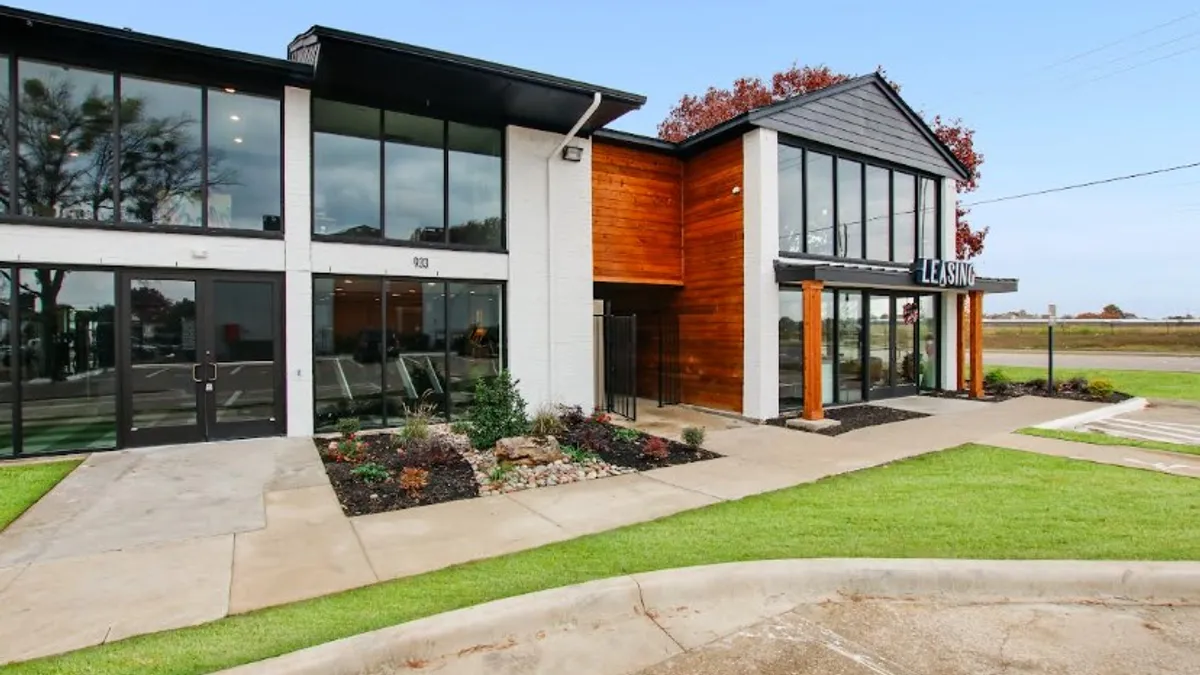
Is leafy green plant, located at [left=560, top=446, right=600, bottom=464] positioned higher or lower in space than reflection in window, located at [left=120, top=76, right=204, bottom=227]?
lower

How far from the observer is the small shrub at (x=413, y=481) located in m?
5.97

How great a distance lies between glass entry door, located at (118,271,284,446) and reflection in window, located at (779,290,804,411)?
851 cm

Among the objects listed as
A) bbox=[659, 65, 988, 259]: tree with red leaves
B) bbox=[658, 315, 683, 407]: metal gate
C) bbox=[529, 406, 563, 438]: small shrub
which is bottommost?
bbox=[529, 406, 563, 438]: small shrub

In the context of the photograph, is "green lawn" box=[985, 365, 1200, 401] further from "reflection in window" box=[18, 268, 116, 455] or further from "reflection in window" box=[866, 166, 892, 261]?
"reflection in window" box=[18, 268, 116, 455]

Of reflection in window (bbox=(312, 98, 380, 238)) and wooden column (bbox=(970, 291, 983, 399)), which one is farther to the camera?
wooden column (bbox=(970, 291, 983, 399))

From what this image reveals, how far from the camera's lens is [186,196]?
316 inches

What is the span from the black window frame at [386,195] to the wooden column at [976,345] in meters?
11.0

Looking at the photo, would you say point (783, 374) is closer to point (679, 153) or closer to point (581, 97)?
point (679, 153)

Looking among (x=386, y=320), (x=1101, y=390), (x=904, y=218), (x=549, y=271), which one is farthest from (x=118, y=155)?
(x=1101, y=390)

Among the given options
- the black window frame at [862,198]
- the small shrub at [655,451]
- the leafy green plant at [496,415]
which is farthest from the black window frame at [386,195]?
the black window frame at [862,198]

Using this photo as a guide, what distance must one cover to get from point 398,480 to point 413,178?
5.35 meters

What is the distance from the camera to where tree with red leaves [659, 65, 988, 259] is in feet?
60.1

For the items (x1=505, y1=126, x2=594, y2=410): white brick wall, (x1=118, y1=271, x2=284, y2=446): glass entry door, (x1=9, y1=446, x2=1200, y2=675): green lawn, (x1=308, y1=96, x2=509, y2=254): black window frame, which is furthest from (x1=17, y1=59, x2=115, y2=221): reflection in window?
(x1=9, y1=446, x2=1200, y2=675): green lawn

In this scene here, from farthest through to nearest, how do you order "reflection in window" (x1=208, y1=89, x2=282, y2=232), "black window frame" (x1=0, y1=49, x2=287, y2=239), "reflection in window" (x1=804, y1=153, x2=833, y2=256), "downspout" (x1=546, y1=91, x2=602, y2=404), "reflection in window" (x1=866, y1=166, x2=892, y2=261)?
"reflection in window" (x1=866, y1=166, x2=892, y2=261), "reflection in window" (x1=804, y1=153, x2=833, y2=256), "downspout" (x1=546, y1=91, x2=602, y2=404), "reflection in window" (x1=208, y1=89, x2=282, y2=232), "black window frame" (x1=0, y1=49, x2=287, y2=239)
